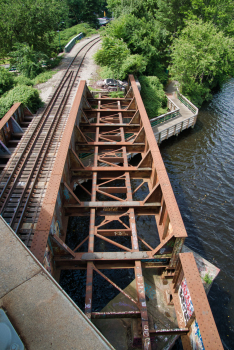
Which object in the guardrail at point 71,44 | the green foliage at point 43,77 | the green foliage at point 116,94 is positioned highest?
the guardrail at point 71,44

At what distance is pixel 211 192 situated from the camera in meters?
Result: 18.2

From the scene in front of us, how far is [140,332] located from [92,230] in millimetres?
4087

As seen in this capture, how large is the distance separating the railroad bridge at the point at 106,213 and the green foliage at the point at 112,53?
5708 mm

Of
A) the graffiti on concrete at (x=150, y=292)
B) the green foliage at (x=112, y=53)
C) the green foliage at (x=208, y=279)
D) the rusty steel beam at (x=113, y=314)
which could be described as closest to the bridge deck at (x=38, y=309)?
the rusty steel beam at (x=113, y=314)

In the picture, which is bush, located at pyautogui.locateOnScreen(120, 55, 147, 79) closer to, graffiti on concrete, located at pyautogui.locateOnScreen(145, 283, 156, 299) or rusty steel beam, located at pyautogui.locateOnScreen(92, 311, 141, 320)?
graffiti on concrete, located at pyautogui.locateOnScreen(145, 283, 156, 299)

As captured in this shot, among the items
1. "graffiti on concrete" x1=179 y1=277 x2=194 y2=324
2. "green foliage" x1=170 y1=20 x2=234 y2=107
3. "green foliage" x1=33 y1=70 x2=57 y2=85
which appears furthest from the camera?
"green foliage" x1=170 y1=20 x2=234 y2=107

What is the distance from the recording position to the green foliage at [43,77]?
27.3 metres

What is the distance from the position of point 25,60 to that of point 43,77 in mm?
3899

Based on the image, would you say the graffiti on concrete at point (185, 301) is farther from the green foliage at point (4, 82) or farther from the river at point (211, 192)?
the green foliage at point (4, 82)

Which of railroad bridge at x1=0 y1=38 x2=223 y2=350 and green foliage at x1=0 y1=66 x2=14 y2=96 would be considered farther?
green foliage at x1=0 y1=66 x2=14 y2=96

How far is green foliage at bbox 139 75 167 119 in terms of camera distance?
25188 millimetres

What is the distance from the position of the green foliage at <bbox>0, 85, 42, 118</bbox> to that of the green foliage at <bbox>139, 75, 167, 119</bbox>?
11656mm

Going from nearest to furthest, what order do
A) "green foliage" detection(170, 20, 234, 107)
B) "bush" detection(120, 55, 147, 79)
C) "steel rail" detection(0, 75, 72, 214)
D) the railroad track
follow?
the railroad track < "steel rail" detection(0, 75, 72, 214) < "bush" detection(120, 55, 147, 79) < "green foliage" detection(170, 20, 234, 107)

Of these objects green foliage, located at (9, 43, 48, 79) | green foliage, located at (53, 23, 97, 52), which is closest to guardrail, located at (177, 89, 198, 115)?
green foliage, located at (9, 43, 48, 79)
